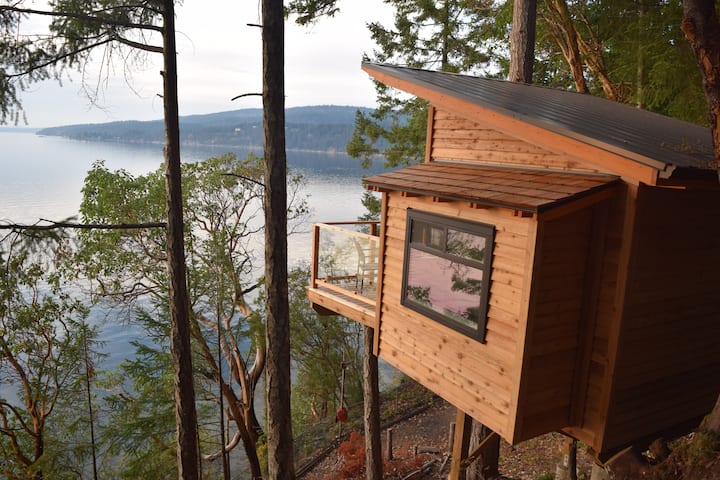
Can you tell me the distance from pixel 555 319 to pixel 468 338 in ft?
3.19

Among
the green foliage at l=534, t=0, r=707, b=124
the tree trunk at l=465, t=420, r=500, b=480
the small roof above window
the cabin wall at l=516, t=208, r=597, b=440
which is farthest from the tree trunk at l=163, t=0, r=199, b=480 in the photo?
the green foliage at l=534, t=0, r=707, b=124

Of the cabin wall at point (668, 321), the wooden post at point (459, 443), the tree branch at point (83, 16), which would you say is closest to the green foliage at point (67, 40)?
the tree branch at point (83, 16)

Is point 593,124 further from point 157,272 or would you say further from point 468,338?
point 157,272

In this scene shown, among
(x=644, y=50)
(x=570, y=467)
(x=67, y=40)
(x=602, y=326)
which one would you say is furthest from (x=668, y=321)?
(x=67, y=40)

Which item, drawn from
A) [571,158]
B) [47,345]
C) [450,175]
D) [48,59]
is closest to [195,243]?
[47,345]

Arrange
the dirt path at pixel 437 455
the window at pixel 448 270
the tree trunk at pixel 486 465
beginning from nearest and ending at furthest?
the window at pixel 448 270 < the tree trunk at pixel 486 465 < the dirt path at pixel 437 455

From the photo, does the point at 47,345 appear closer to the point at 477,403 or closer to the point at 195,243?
the point at 195,243

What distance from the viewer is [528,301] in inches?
188

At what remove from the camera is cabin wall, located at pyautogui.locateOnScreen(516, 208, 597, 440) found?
488 centimetres

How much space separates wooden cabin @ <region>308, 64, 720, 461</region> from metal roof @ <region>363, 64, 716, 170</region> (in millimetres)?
31

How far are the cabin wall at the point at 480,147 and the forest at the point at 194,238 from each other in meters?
1.65

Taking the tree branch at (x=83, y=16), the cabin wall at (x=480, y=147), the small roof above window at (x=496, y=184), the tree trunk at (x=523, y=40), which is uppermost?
the tree trunk at (x=523, y=40)

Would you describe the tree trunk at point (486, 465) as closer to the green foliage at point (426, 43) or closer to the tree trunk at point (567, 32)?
the tree trunk at point (567, 32)

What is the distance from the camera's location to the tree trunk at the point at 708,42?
13.6 ft
